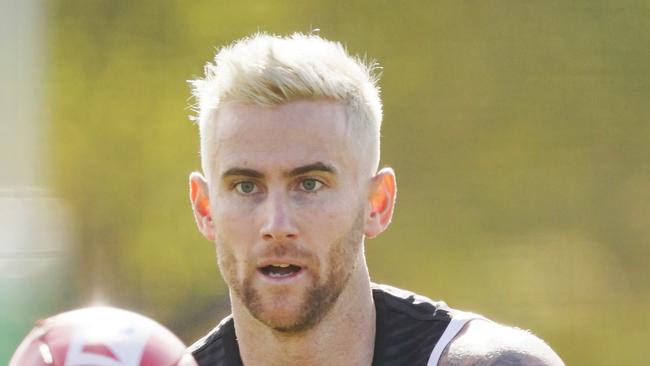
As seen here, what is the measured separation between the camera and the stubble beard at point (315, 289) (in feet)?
11.6

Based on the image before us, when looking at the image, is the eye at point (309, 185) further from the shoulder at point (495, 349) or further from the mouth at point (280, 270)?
the shoulder at point (495, 349)

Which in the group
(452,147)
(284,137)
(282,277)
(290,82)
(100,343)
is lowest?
(100,343)

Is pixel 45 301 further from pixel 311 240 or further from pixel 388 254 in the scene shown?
pixel 311 240

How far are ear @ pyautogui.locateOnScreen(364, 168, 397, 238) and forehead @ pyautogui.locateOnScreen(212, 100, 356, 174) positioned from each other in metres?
0.18

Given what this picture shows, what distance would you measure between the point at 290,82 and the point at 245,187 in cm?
33

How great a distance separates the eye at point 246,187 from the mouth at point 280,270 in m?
0.22

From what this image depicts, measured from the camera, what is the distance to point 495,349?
347 centimetres

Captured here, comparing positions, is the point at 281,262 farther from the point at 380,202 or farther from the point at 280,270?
the point at 380,202

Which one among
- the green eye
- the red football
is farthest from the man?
the red football

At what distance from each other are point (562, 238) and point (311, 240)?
550 cm

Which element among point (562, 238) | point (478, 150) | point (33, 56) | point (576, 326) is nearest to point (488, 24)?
point (478, 150)

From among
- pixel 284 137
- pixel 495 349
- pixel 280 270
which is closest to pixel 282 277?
pixel 280 270

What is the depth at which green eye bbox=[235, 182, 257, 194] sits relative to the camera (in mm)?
3579

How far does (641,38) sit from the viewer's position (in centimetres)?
879
